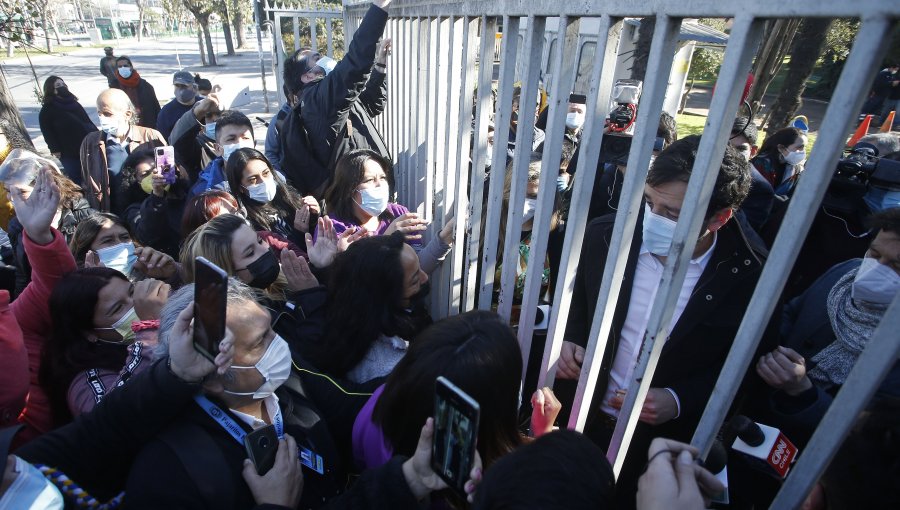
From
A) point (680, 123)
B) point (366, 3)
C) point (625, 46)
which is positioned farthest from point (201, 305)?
point (680, 123)

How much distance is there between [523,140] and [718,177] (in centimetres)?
66

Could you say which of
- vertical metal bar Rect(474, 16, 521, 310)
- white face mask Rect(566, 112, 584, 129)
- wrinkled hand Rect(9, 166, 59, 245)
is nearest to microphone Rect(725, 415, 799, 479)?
vertical metal bar Rect(474, 16, 521, 310)

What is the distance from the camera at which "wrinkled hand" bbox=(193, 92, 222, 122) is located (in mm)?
4301

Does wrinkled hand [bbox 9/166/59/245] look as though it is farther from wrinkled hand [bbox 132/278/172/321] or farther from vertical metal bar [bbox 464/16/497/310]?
vertical metal bar [bbox 464/16/497/310]

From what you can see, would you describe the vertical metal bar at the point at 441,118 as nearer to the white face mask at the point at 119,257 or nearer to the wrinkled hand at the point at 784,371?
the wrinkled hand at the point at 784,371

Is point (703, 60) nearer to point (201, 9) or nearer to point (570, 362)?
point (570, 362)

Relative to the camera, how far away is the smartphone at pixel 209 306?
1.11 meters

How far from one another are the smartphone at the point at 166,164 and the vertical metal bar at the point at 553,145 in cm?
261

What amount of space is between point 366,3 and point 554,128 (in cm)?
298

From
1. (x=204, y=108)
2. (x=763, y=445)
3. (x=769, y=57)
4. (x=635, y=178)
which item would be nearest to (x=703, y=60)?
(x=769, y=57)

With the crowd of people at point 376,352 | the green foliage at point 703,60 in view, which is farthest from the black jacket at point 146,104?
the green foliage at point 703,60

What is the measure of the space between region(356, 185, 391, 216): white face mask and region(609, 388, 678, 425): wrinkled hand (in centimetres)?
170

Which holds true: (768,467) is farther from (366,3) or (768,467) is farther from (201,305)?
(366,3)

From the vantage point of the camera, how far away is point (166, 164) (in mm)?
3012
